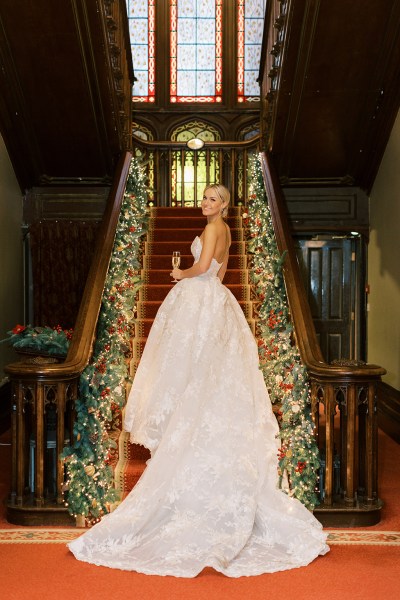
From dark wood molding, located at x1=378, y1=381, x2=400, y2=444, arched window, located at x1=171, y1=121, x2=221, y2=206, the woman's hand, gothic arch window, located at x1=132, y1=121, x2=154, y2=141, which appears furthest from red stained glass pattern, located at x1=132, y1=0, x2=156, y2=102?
the woman's hand

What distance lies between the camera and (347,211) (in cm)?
809

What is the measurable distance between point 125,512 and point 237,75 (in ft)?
26.0

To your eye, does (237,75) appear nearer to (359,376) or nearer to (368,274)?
A: (368,274)

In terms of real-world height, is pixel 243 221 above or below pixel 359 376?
above

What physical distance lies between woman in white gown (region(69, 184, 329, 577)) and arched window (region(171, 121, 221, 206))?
526cm

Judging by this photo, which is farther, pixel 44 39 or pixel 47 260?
pixel 47 260

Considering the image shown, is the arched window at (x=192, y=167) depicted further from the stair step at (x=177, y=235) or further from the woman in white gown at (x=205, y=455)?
the woman in white gown at (x=205, y=455)

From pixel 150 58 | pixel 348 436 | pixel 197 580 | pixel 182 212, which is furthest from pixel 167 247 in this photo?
pixel 150 58

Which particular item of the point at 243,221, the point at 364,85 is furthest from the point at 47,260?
the point at 364,85

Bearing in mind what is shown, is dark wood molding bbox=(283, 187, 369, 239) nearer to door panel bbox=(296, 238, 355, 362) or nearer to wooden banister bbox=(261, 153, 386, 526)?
door panel bbox=(296, 238, 355, 362)

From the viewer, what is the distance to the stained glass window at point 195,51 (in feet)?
33.9

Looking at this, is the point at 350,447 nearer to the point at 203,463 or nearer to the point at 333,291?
the point at 203,463

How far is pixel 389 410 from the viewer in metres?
6.95

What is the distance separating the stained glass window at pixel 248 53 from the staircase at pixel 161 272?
3171mm
